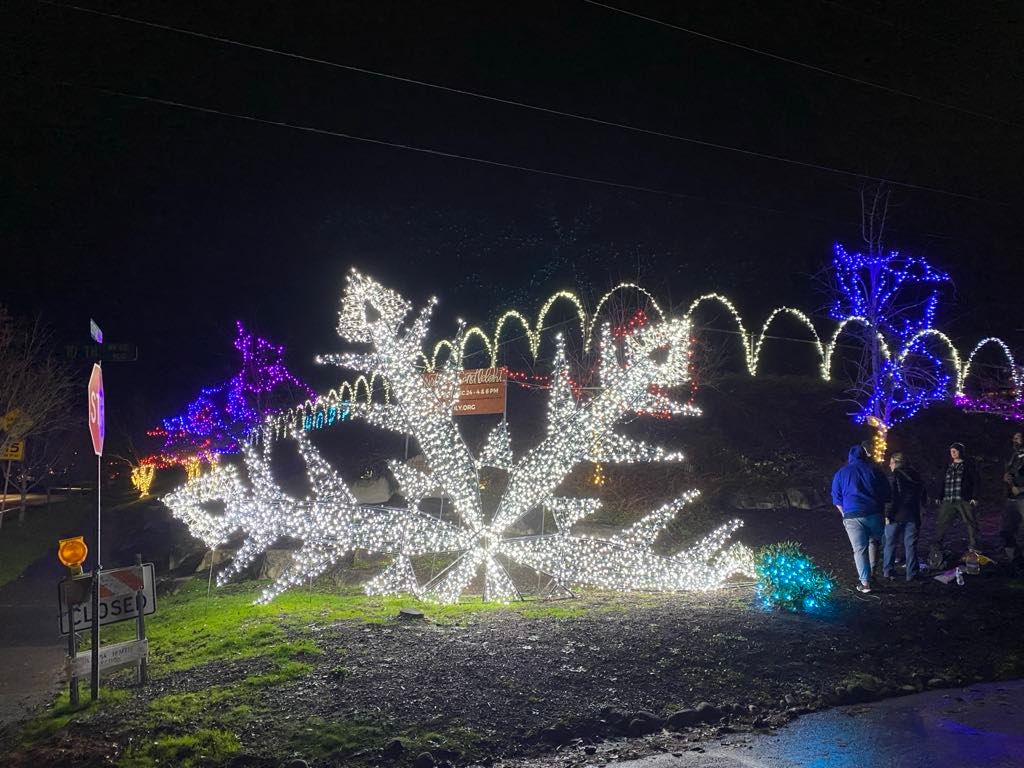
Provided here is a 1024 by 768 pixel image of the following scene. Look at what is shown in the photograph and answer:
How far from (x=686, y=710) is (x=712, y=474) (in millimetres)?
10547

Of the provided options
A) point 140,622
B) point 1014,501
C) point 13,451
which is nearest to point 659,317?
point 1014,501

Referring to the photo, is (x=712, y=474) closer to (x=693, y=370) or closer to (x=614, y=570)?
(x=693, y=370)

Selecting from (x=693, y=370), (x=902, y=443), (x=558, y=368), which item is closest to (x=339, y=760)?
(x=558, y=368)

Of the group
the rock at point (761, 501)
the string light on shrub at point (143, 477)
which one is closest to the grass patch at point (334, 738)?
the rock at point (761, 501)

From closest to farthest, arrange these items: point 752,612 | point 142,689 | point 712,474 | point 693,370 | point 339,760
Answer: point 339,760, point 142,689, point 752,612, point 712,474, point 693,370

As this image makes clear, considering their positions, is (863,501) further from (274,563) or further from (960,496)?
(274,563)

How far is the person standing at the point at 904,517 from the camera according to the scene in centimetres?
894

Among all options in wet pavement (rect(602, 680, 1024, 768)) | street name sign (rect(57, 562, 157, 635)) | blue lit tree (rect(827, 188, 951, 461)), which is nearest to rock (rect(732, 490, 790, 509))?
blue lit tree (rect(827, 188, 951, 461))

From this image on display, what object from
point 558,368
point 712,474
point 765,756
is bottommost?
point 765,756

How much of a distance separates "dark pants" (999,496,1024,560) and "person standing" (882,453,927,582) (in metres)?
1.23

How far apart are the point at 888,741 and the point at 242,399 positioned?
30.8 meters

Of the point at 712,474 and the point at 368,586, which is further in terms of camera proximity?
the point at 712,474

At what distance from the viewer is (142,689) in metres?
6.37

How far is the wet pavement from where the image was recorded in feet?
14.5
